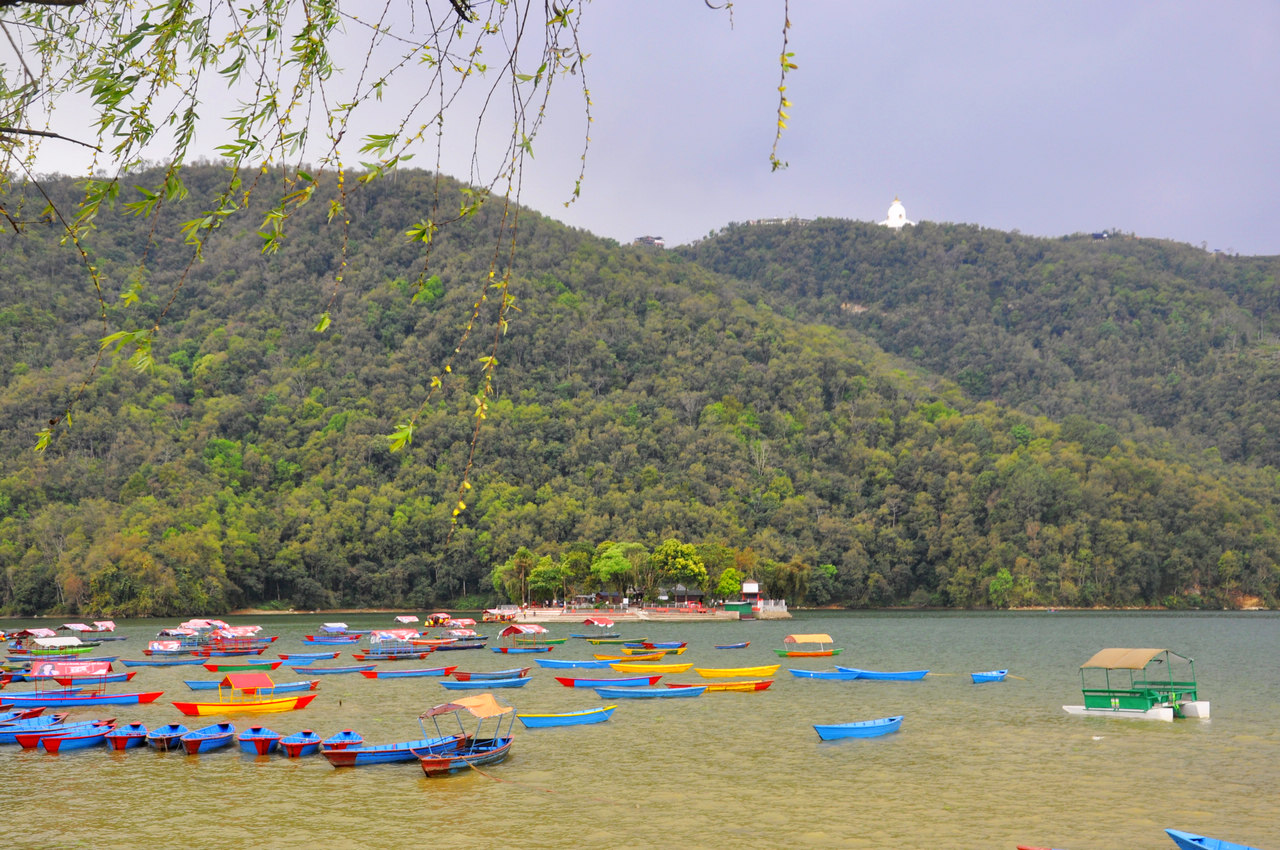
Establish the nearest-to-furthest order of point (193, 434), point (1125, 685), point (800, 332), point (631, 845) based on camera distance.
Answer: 1. point (631, 845)
2. point (1125, 685)
3. point (193, 434)
4. point (800, 332)

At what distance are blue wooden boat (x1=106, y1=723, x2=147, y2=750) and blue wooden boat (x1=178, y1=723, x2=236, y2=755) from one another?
41.8 inches

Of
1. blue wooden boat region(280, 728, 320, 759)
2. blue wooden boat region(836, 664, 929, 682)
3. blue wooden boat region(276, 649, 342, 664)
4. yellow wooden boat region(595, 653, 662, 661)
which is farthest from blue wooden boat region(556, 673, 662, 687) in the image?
blue wooden boat region(276, 649, 342, 664)

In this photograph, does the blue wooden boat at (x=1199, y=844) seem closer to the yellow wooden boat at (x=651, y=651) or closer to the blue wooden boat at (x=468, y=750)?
the blue wooden boat at (x=468, y=750)

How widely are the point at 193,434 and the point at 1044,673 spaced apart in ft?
329

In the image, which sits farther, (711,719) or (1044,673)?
(1044,673)

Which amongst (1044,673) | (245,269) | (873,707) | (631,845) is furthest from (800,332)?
(631,845)

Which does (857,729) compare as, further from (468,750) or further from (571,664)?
(571,664)

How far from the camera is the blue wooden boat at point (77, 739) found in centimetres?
2428

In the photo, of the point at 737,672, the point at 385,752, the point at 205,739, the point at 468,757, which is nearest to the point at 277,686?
the point at 205,739

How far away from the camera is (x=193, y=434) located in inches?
4545

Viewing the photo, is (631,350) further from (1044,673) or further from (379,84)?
(379,84)

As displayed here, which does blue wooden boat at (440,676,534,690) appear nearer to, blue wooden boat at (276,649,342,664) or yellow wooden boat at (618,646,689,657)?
yellow wooden boat at (618,646,689,657)

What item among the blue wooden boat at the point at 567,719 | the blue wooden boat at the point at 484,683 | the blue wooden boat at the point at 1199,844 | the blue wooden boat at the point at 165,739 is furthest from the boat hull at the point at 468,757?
the blue wooden boat at the point at 1199,844

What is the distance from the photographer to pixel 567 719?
28609 millimetres
